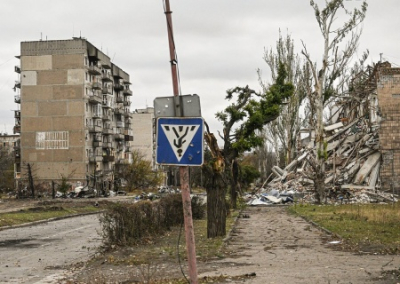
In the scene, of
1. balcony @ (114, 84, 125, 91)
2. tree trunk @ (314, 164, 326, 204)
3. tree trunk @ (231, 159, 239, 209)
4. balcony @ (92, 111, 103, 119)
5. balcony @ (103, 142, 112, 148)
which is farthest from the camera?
balcony @ (114, 84, 125, 91)

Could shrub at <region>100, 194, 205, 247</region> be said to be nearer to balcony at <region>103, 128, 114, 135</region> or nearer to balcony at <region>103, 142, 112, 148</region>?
balcony at <region>103, 142, 112, 148</region>

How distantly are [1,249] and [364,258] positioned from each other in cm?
1126

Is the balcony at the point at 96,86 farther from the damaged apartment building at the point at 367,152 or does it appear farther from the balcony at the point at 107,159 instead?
the damaged apartment building at the point at 367,152

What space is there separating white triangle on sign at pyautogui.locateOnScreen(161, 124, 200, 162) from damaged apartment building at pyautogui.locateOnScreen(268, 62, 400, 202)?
36786mm

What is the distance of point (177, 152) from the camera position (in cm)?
789

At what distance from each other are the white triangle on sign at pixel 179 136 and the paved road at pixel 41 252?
596 centimetres

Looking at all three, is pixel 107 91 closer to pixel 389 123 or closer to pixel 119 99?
pixel 119 99

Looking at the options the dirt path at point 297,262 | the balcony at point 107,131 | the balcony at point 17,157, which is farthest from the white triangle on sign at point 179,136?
the balcony at point 107,131

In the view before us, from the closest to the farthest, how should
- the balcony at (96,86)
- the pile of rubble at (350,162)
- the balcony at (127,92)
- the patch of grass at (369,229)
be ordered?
the patch of grass at (369,229), the pile of rubble at (350,162), the balcony at (96,86), the balcony at (127,92)

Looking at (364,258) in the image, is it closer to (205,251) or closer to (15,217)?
(205,251)

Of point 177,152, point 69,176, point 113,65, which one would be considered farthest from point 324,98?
point 113,65

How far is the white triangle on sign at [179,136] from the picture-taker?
7.89m

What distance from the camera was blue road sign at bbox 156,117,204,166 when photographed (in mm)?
7852

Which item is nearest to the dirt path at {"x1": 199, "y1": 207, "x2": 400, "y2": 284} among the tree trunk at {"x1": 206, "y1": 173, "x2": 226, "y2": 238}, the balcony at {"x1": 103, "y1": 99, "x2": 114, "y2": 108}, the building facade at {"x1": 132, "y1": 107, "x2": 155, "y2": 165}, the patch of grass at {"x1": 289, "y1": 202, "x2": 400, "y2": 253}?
the tree trunk at {"x1": 206, "y1": 173, "x2": 226, "y2": 238}
